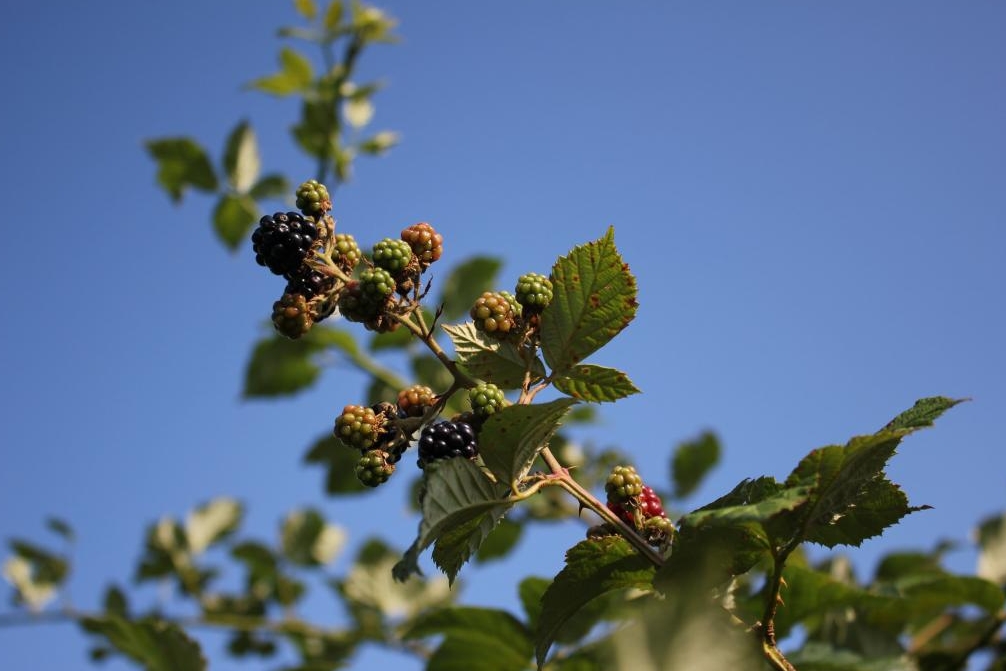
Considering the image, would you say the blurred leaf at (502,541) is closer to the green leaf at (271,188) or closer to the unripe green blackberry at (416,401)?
the green leaf at (271,188)

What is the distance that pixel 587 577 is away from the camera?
49.9 inches

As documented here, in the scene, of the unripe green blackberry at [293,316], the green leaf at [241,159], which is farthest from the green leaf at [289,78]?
the unripe green blackberry at [293,316]

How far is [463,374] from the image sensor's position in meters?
1.34

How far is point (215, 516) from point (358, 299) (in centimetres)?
357

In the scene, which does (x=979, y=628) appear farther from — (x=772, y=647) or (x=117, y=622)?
(x=117, y=622)

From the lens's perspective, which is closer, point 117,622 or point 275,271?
point 275,271

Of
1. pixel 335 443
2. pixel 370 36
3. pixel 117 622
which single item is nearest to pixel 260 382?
pixel 335 443

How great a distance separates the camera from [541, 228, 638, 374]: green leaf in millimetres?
1289

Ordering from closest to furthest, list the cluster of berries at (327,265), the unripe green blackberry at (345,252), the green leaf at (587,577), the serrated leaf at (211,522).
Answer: the green leaf at (587,577) < the cluster of berries at (327,265) < the unripe green blackberry at (345,252) < the serrated leaf at (211,522)

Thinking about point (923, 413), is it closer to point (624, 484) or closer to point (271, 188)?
point (624, 484)

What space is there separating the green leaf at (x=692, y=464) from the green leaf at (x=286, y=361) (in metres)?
1.63

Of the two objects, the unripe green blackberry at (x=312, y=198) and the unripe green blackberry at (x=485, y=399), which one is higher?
the unripe green blackberry at (x=312, y=198)

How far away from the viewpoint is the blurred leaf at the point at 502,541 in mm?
3723

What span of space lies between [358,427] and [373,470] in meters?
0.07
